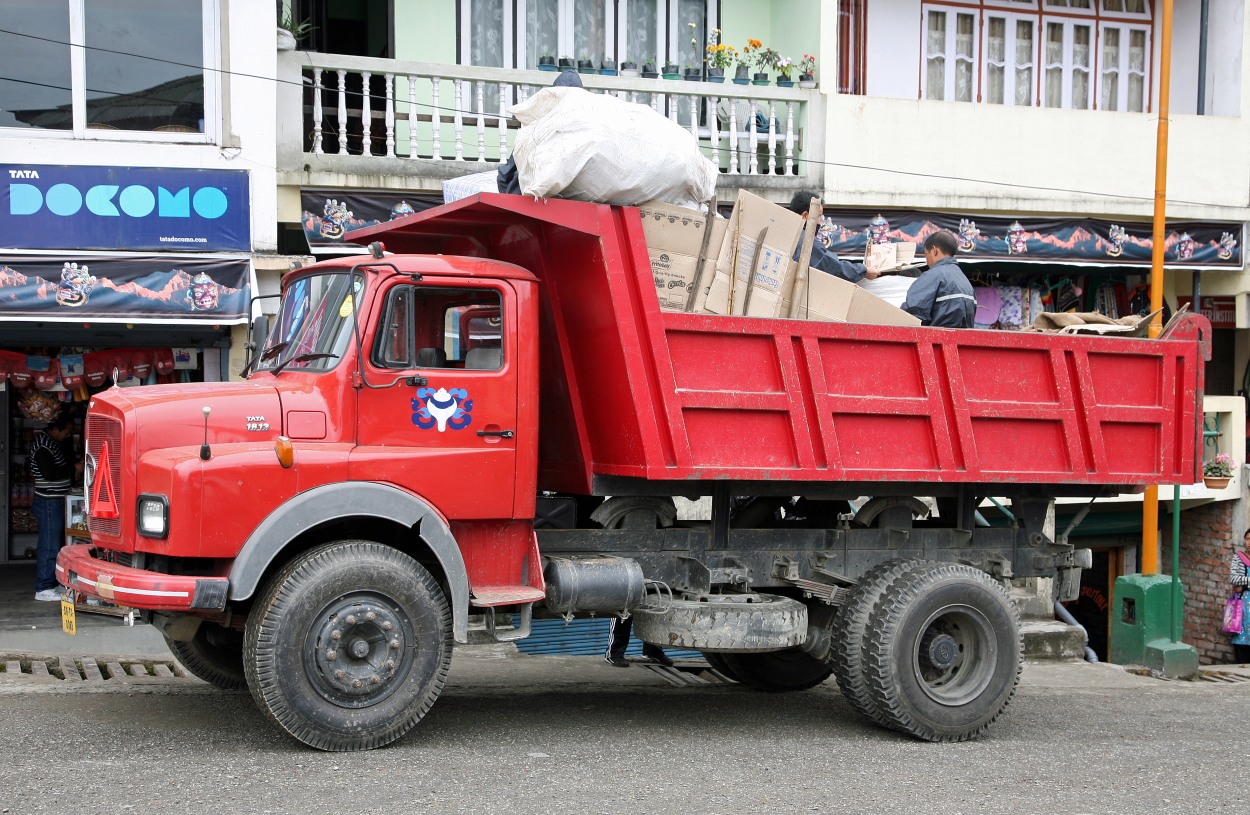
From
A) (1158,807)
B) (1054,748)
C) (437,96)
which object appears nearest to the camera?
(1158,807)

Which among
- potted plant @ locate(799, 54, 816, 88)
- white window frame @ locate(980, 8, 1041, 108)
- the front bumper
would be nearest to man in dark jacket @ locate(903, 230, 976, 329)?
the front bumper

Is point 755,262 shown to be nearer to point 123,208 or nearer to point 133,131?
point 123,208

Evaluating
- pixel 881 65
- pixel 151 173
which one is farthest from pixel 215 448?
pixel 881 65

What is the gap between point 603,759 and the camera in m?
5.58

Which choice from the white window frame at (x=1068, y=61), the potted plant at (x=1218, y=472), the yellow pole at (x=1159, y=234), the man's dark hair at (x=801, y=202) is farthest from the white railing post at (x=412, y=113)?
the potted plant at (x=1218, y=472)

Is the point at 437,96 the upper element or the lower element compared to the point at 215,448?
upper

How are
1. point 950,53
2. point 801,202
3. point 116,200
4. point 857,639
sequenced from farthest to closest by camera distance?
point 950,53, point 116,200, point 801,202, point 857,639

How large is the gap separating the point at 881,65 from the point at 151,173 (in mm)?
7683

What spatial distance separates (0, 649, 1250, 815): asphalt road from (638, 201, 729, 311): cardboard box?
230 centimetres

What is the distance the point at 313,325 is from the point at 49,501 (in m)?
5.45

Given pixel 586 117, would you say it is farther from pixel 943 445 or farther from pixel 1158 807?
pixel 1158 807

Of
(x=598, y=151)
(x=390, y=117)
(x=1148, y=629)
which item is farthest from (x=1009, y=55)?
(x=598, y=151)

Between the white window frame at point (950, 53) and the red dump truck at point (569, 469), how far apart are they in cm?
673

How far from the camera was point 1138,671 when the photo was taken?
987cm
